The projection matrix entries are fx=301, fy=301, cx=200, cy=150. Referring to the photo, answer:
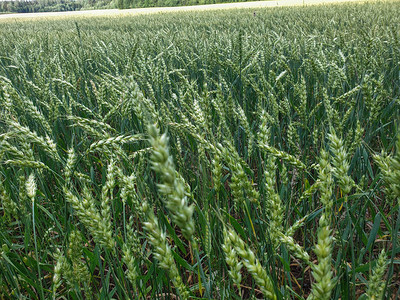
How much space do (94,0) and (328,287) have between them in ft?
330

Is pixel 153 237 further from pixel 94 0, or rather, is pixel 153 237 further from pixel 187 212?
pixel 94 0

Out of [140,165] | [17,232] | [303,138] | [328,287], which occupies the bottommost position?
[17,232]

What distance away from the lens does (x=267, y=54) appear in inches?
112

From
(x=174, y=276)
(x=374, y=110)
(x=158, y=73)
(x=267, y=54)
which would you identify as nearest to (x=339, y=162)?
(x=174, y=276)

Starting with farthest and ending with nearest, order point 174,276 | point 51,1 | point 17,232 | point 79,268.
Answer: point 51,1 → point 17,232 → point 79,268 → point 174,276

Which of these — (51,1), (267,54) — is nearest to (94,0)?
(51,1)

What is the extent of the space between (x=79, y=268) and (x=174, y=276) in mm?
380

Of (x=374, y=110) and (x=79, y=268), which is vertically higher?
(x=374, y=110)

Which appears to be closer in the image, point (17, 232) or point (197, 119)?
point (197, 119)

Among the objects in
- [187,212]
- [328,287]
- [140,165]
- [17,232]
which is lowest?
[17,232]

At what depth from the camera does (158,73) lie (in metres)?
1.89

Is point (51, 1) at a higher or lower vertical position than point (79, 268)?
higher

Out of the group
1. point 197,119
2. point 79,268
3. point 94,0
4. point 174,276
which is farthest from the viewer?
point 94,0

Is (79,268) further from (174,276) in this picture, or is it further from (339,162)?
(339,162)
